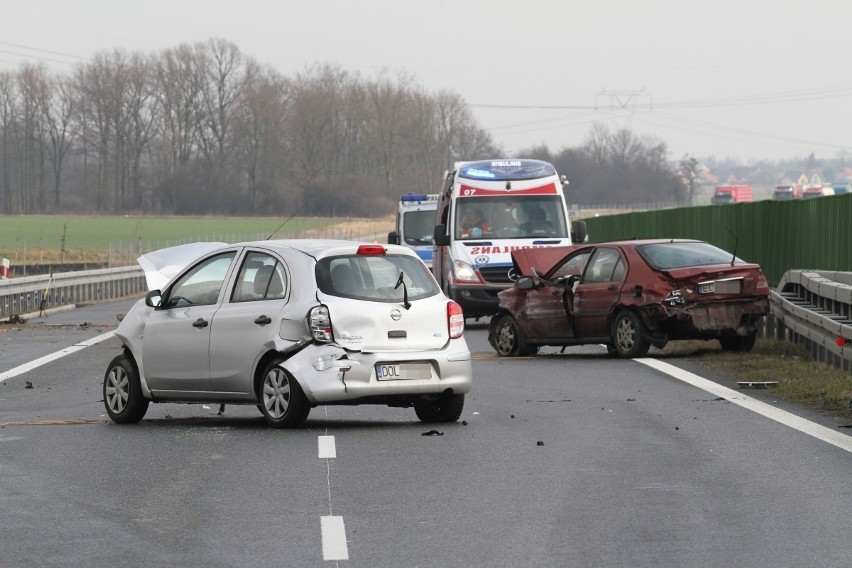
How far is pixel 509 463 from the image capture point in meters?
10.6

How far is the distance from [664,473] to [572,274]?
1127cm

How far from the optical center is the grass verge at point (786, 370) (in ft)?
47.2

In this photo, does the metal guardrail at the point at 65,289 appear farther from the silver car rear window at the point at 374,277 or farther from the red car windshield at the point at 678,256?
the silver car rear window at the point at 374,277

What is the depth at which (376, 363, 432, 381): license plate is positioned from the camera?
12.7 meters

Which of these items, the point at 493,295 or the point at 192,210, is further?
the point at 192,210

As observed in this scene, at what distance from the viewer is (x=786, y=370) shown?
1748 cm

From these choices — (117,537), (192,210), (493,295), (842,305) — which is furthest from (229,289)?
(192,210)

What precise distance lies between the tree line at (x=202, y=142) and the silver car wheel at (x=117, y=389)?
392 feet

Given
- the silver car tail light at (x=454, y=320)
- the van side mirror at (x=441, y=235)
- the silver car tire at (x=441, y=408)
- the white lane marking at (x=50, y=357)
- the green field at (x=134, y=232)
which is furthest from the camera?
the green field at (x=134, y=232)

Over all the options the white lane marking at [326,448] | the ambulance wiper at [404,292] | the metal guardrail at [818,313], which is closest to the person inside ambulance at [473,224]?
the metal guardrail at [818,313]

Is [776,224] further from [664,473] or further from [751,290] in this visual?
[664,473]

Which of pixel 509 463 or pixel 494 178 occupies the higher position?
pixel 494 178

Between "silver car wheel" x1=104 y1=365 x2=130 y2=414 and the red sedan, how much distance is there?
7643mm

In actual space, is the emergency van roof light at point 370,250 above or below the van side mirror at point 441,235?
above
